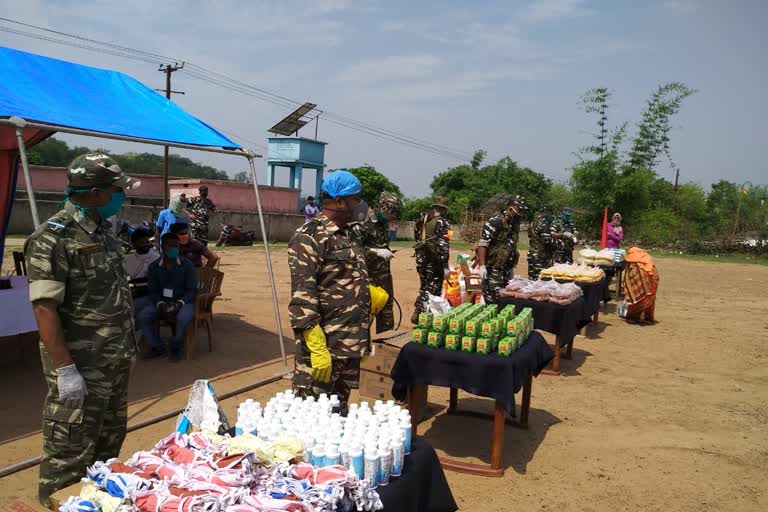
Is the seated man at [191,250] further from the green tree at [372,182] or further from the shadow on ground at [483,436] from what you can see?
the green tree at [372,182]

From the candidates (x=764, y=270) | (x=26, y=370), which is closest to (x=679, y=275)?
(x=764, y=270)

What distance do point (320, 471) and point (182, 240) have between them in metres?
5.95

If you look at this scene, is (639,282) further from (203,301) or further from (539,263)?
(203,301)

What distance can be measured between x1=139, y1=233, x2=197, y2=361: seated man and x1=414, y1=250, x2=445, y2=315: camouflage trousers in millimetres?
3306

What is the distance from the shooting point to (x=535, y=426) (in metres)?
5.26

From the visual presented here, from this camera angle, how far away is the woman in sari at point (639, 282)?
978cm

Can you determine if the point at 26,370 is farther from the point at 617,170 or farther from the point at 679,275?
the point at 617,170

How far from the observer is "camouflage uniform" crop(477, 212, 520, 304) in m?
7.42

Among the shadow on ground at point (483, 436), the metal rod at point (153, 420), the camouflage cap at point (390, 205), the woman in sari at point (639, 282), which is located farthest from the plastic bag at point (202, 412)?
the woman in sari at point (639, 282)

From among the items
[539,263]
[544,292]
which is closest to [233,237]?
[539,263]

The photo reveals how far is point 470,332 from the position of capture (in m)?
4.19

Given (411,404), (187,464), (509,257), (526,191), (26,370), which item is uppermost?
(526,191)

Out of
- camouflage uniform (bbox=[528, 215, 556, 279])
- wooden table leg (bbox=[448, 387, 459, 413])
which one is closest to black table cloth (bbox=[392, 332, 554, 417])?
wooden table leg (bbox=[448, 387, 459, 413])

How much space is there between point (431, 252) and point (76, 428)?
19.3ft
